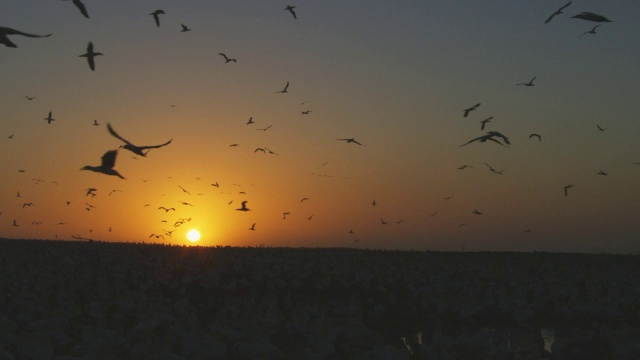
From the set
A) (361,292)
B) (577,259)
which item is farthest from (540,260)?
(361,292)

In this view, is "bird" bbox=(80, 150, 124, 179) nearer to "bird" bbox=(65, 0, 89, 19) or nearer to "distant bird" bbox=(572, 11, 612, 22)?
"bird" bbox=(65, 0, 89, 19)

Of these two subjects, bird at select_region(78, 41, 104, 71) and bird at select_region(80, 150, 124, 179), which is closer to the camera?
bird at select_region(80, 150, 124, 179)

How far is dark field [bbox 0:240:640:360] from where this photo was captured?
8312mm

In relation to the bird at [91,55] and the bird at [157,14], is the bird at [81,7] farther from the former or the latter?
the bird at [157,14]

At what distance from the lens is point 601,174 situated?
1447 centimetres

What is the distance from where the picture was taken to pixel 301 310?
11984 millimetres

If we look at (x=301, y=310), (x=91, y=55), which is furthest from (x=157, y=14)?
(x=301, y=310)

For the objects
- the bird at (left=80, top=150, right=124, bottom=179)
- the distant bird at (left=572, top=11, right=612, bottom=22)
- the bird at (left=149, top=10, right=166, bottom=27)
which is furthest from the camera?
the bird at (left=149, top=10, right=166, bottom=27)

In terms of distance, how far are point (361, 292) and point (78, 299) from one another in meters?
6.73

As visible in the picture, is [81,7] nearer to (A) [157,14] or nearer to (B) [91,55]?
(B) [91,55]

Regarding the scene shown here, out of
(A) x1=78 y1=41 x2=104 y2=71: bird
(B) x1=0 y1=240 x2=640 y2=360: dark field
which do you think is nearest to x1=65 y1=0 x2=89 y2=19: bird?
(A) x1=78 y1=41 x2=104 y2=71: bird

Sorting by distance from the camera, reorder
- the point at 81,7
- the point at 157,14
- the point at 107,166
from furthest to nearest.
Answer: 1. the point at 157,14
2. the point at 81,7
3. the point at 107,166

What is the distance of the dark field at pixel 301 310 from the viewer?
27.3ft

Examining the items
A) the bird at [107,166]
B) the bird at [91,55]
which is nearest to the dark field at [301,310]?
the bird at [107,166]
